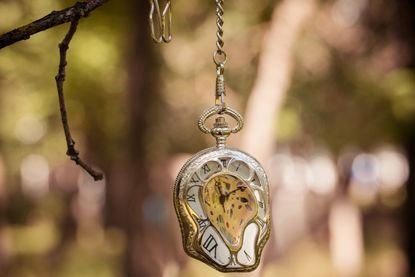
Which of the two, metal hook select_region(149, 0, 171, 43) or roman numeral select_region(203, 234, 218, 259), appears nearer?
metal hook select_region(149, 0, 171, 43)

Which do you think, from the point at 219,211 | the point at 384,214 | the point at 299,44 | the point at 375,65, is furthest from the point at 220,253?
the point at 384,214

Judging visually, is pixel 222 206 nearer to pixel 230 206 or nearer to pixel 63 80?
pixel 230 206

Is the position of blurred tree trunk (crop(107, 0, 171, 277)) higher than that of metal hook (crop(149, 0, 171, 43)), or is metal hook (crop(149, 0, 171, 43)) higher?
blurred tree trunk (crop(107, 0, 171, 277))

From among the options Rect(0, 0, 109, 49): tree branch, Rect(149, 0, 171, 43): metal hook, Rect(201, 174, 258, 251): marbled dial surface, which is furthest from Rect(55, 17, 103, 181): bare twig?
Rect(201, 174, 258, 251): marbled dial surface

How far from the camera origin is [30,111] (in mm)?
15281

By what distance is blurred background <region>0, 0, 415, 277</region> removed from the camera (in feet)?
30.9

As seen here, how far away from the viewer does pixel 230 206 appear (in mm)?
2312

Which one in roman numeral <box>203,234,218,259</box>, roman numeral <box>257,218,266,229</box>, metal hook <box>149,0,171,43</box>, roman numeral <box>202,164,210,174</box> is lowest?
roman numeral <box>203,234,218,259</box>

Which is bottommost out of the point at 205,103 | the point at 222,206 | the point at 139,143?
the point at 222,206

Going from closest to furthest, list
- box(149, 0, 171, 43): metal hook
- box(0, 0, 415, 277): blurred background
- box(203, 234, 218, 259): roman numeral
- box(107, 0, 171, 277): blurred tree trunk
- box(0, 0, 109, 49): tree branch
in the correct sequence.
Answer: box(0, 0, 109, 49): tree branch < box(149, 0, 171, 43): metal hook < box(203, 234, 218, 259): roman numeral < box(107, 0, 171, 277): blurred tree trunk < box(0, 0, 415, 277): blurred background

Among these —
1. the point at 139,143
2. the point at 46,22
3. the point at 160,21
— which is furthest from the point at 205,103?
the point at 46,22

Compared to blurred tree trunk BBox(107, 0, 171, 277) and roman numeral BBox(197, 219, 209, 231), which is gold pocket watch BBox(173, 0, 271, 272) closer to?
roman numeral BBox(197, 219, 209, 231)

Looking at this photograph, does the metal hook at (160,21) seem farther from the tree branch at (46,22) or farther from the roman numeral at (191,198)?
the roman numeral at (191,198)

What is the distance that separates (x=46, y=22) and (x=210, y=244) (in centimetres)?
83
